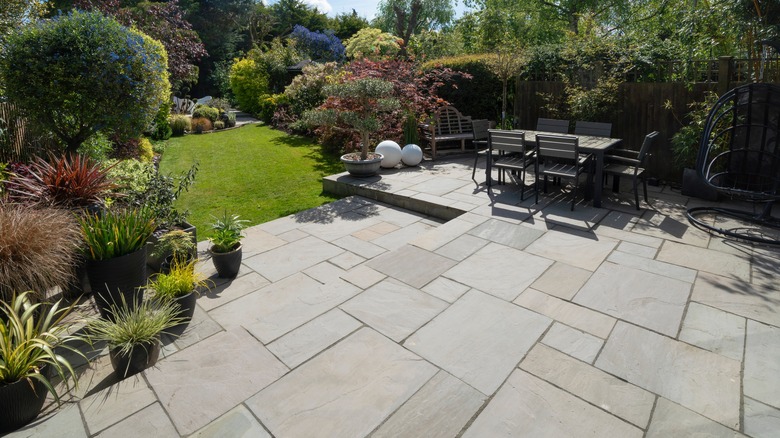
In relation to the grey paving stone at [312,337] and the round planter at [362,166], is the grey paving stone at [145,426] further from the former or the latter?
the round planter at [362,166]

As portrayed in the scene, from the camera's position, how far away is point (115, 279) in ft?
9.09

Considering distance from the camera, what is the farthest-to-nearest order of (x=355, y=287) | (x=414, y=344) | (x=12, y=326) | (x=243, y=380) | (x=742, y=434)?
(x=355, y=287)
(x=414, y=344)
(x=243, y=380)
(x=12, y=326)
(x=742, y=434)

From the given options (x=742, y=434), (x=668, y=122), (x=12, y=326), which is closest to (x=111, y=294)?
(x=12, y=326)

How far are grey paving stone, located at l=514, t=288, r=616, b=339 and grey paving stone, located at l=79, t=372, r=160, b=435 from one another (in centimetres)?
235

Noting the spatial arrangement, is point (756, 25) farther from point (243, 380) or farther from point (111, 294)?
point (111, 294)

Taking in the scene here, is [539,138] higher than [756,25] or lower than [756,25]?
lower

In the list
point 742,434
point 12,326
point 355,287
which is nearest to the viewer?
point 742,434

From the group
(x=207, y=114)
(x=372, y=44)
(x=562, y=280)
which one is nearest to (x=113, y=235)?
(x=562, y=280)

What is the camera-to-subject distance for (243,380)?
7.41 feet

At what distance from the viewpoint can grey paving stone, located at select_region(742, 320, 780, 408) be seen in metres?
2.05

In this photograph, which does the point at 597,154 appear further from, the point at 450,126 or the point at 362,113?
the point at 450,126

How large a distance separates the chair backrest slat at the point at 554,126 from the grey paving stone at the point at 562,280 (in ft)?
10.8

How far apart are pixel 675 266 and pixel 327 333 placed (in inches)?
113

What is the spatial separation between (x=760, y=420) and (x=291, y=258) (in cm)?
335
